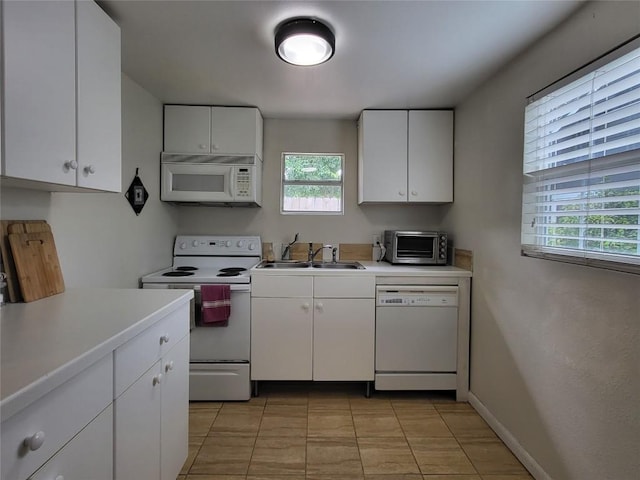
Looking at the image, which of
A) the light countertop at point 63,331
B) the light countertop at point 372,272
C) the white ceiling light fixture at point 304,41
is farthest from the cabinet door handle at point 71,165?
the light countertop at point 372,272

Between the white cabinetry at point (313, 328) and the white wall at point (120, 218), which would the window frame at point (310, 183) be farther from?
the white wall at point (120, 218)

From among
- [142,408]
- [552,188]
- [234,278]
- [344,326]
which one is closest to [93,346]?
[142,408]

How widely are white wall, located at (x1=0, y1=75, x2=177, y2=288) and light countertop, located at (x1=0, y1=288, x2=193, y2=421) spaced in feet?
1.00

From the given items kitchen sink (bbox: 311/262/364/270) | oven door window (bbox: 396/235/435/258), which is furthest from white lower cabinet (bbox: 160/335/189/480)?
oven door window (bbox: 396/235/435/258)

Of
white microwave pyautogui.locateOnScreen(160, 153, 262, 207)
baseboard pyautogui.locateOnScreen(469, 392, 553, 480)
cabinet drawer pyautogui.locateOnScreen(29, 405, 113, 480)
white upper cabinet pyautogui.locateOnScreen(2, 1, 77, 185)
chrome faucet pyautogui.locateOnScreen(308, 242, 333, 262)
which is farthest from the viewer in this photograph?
chrome faucet pyautogui.locateOnScreen(308, 242, 333, 262)

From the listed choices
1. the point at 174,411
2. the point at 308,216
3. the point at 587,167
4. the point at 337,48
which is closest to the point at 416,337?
the point at 308,216

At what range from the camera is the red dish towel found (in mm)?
2283

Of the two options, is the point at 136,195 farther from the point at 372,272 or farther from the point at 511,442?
the point at 511,442

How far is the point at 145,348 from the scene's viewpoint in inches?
46.4

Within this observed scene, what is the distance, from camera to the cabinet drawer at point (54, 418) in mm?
658

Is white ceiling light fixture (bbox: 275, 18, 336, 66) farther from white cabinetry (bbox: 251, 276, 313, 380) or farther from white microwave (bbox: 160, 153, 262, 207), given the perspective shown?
white cabinetry (bbox: 251, 276, 313, 380)

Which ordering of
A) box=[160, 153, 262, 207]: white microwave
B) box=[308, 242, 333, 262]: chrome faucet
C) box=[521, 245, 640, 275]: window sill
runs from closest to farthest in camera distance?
box=[521, 245, 640, 275]: window sill, box=[160, 153, 262, 207]: white microwave, box=[308, 242, 333, 262]: chrome faucet

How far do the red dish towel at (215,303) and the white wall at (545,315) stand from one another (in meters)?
1.78

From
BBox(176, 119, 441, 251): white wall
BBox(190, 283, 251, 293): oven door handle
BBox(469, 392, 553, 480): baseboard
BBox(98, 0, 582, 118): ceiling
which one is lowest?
BBox(469, 392, 553, 480): baseboard
